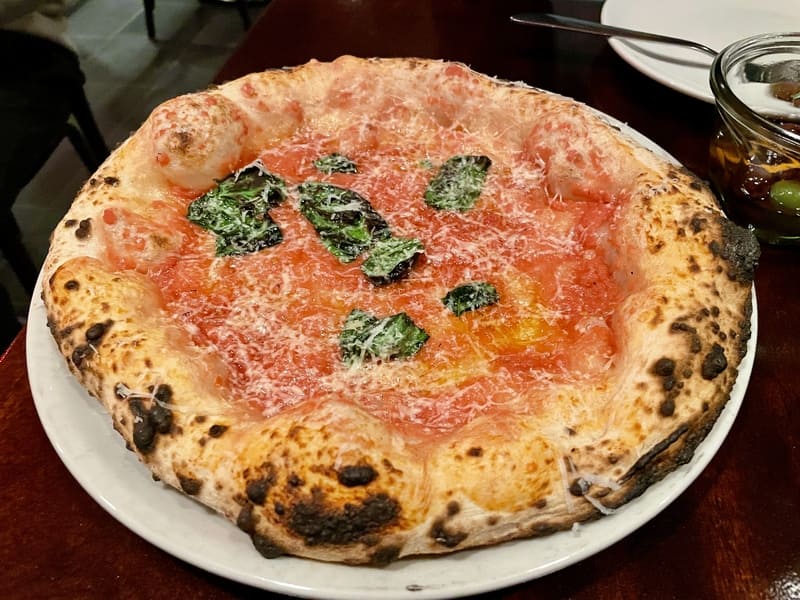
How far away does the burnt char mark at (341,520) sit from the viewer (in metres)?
1.36

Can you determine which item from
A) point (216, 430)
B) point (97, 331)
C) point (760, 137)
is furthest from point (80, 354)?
point (760, 137)

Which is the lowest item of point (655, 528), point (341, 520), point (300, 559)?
point (655, 528)

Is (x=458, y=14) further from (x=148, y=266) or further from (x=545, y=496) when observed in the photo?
(x=545, y=496)

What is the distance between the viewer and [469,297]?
6.23ft

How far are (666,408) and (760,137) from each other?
3.67 ft

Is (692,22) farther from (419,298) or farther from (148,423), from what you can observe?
(148,423)

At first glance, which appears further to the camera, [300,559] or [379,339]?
[379,339]

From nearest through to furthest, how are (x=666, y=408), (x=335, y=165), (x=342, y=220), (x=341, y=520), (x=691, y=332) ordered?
(x=341, y=520) < (x=666, y=408) < (x=691, y=332) < (x=342, y=220) < (x=335, y=165)

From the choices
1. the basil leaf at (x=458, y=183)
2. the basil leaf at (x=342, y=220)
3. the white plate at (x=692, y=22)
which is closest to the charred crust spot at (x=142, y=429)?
the basil leaf at (x=342, y=220)

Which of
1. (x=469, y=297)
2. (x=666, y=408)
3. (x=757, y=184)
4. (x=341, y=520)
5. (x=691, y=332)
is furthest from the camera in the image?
(x=757, y=184)

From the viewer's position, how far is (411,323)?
1825mm

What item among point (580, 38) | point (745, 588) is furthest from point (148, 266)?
point (580, 38)

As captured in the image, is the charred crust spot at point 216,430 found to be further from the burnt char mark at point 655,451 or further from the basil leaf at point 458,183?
the basil leaf at point 458,183

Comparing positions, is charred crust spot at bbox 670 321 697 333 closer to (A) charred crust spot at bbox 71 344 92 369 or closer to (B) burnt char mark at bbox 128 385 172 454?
(B) burnt char mark at bbox 128 385 172 454
